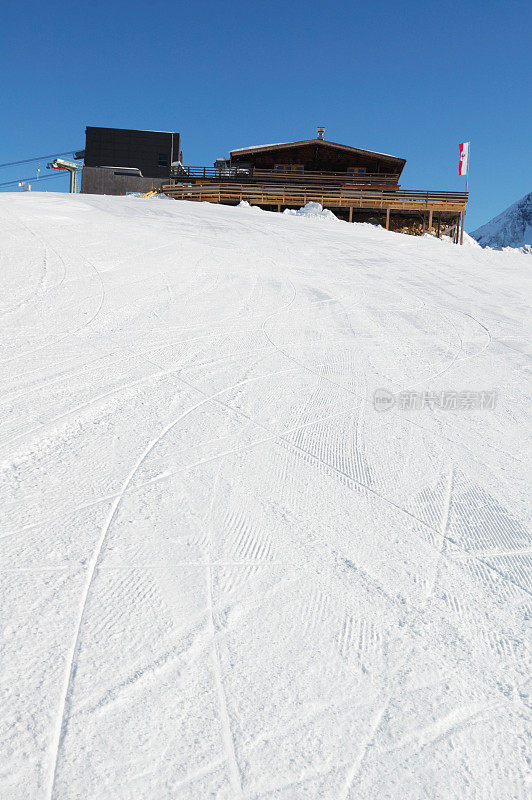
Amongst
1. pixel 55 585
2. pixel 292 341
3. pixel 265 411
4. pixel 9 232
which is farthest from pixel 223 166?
pixel 55 585

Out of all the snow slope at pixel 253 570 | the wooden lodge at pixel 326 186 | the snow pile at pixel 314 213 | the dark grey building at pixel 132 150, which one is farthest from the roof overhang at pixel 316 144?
the snow slope at pixel 253 570

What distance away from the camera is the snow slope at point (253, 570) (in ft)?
6.30

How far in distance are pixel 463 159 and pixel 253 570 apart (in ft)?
116

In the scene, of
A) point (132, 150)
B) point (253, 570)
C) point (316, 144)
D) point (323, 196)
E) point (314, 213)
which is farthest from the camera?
point (132, 150)

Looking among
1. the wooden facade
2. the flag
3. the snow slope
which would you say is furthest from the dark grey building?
the snow slope

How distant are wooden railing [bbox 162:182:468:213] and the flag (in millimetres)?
4627

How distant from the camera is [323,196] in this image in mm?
29422

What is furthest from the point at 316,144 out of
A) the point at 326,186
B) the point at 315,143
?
the point at 326,186

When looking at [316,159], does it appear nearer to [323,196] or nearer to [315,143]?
[315,143]

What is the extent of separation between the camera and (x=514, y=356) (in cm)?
755

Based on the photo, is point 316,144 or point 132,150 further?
point 132,150

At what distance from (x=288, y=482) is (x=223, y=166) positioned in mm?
35433

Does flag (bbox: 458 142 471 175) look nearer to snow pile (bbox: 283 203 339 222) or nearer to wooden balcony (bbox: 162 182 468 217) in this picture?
wooden balcony (bbox: 162 182 468 217)

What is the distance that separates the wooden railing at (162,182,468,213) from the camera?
2875 centimetres
